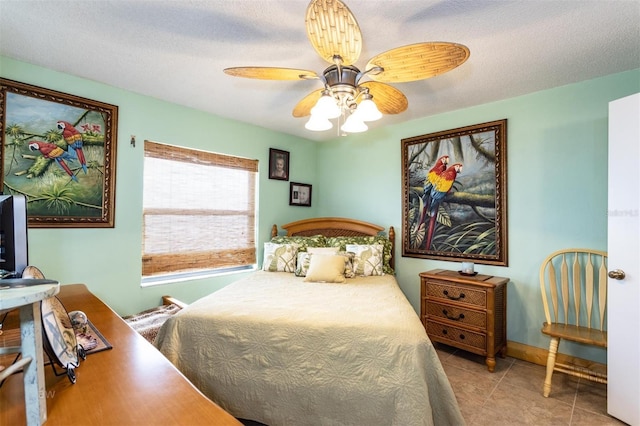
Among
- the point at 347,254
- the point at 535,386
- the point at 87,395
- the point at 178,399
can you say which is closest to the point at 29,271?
the point at 87,395

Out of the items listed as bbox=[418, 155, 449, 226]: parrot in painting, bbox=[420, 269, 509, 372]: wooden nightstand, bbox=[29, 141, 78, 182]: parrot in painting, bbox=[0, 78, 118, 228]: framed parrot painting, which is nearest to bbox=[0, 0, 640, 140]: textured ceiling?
bbox=[0, 78, 118, 228]: framed parrot painting

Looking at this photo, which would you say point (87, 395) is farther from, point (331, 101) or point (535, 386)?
point (535, 386)

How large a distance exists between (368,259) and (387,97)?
1.63 metres

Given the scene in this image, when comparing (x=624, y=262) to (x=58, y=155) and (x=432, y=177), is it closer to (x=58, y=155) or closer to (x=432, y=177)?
(x=432, y=177)

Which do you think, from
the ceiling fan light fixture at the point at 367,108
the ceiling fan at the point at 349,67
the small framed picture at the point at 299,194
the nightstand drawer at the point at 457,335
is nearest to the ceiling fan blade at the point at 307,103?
the ceiling fan at the point at 349,67

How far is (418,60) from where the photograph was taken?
1.45m

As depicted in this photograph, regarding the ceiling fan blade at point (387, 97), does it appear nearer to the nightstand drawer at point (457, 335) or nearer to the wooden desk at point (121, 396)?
the wooden desk at point (121, 396)

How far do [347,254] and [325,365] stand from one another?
4.83 ft

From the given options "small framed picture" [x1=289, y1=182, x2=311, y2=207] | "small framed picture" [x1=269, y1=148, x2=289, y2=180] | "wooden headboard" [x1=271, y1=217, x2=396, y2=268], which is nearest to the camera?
"wooden headboard" [x1=271, y1=217, x2=396, y2=268]

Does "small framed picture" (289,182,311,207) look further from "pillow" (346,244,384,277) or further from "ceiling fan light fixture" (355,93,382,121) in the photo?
"ceiling fan light fixture" (355,93,382,121)

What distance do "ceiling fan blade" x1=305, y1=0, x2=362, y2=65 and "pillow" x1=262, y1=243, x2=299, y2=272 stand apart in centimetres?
211

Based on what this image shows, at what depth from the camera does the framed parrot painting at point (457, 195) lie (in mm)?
2709

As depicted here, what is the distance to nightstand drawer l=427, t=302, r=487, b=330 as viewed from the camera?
8.00 ft

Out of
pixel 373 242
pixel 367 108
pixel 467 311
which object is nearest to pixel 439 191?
pixel 373 242
